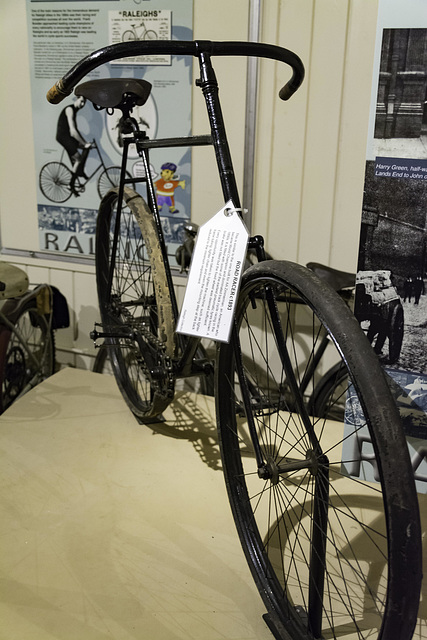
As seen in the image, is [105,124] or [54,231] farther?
[54,231]

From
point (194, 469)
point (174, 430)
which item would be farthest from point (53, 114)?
point (194, 469)

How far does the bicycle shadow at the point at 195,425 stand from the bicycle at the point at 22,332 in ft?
2.32

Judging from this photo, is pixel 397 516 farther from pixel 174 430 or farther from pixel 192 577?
pixel 174 430

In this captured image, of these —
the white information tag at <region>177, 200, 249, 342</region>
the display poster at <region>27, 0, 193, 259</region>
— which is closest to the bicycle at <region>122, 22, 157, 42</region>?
the display poster at <region>27, 0, 193, 259</region>

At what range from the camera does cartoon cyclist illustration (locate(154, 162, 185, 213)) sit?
278 cm

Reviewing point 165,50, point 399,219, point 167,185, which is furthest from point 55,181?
point 399,219

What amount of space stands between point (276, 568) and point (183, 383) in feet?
5.02

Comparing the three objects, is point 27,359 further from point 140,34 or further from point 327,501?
point 327,501

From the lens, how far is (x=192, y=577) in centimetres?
160

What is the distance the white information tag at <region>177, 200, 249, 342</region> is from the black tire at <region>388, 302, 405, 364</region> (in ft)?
1.70

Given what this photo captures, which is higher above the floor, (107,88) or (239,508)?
(107,88)

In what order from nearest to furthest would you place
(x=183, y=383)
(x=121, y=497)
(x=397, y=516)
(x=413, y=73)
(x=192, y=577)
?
1. (x=397, y=516)
2. (x=413, y=73)
3. (x=192, y=577)
4. (x=121, y=497)
5. (x=183, y=383)

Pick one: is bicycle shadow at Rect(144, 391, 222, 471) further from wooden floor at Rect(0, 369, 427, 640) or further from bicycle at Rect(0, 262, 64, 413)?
bicycle at Rect(0, 262, 64, 413)

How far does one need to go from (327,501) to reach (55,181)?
7.43 feet
